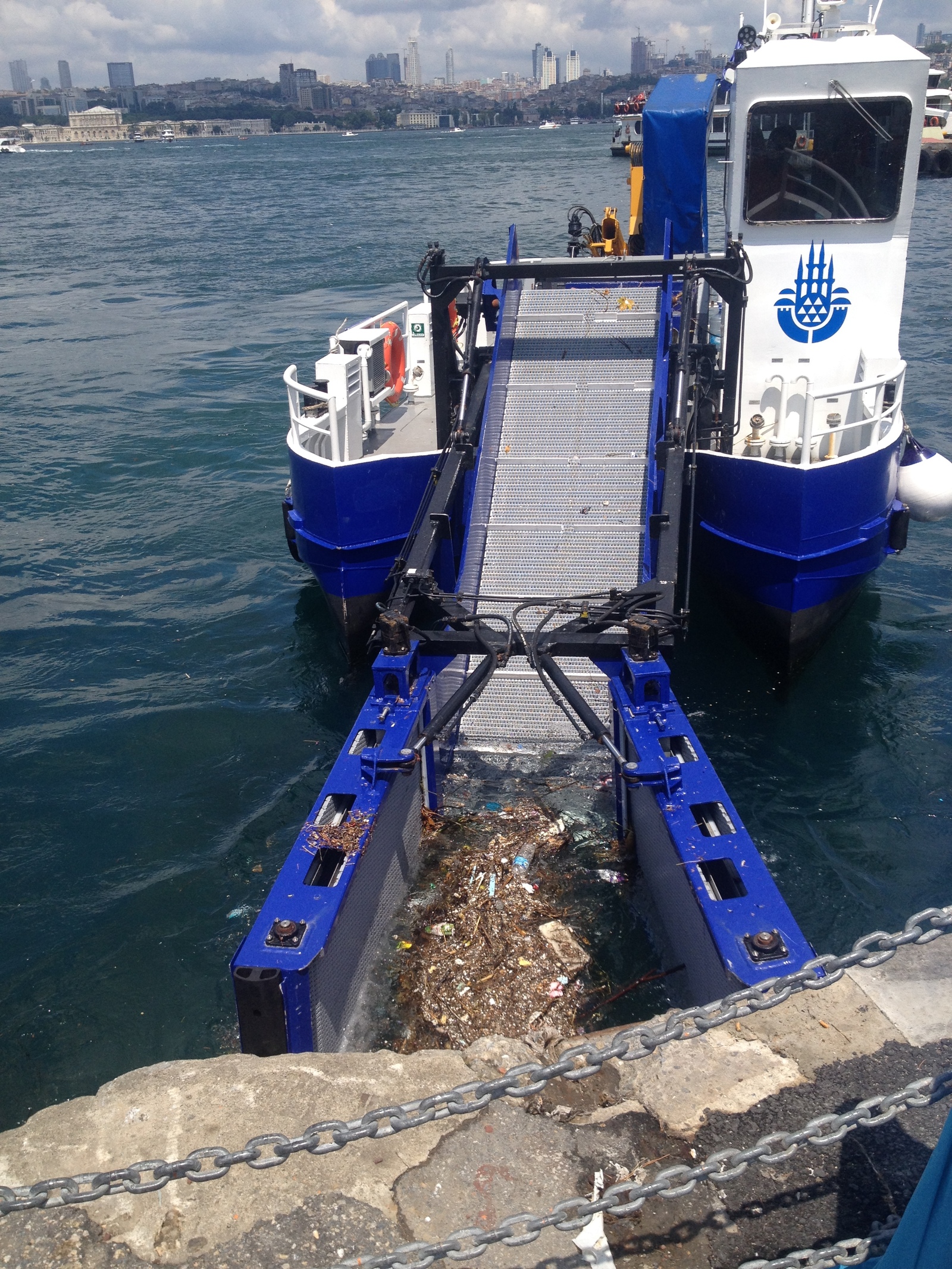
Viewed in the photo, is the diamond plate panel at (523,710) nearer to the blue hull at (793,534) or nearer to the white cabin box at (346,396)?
the blue hull at (793,534)

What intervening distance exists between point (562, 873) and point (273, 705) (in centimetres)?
389

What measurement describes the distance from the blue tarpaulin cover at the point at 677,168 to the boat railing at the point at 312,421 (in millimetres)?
4832

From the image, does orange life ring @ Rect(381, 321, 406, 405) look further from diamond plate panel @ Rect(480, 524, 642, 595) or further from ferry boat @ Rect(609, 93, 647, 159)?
ferry boat @ Rect(609, 93, 647, 159)

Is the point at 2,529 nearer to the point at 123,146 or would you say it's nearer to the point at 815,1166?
the point at 815,1166

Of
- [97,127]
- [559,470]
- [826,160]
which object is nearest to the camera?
[559,470]

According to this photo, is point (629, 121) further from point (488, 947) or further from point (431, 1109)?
point (431, 1109)

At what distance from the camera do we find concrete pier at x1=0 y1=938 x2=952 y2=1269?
2.86m

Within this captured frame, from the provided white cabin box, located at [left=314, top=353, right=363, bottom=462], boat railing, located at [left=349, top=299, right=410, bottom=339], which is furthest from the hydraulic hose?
boat railing, located at [left=349, top=299, right=410, bottom=339]

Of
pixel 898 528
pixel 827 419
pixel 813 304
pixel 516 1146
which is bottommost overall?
pixel 898 528

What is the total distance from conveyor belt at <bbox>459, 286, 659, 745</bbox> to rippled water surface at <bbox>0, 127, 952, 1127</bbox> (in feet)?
5.73

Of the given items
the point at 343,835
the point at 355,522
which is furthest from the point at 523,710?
the point at 343,835

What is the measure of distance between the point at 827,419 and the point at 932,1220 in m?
8.77

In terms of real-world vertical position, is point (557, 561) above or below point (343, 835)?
above

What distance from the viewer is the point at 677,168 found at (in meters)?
12.1
